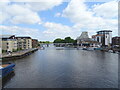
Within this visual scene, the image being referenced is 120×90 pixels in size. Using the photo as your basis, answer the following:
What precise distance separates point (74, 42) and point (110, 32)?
222ft

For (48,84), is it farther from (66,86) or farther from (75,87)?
(75,87)

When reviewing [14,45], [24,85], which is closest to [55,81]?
[24,85]

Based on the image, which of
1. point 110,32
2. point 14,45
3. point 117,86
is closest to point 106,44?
point 110,32

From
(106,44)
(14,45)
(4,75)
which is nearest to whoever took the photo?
(4,75)

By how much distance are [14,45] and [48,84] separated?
172ft

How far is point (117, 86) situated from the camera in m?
17.2

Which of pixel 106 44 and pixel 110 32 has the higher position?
pixel 110 32

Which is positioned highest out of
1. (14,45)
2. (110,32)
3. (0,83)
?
(110,32)

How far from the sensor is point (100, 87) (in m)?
16.8

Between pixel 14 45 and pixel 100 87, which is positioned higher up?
pixel 14 45

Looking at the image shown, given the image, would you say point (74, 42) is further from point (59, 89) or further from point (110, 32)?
point (59, 89)

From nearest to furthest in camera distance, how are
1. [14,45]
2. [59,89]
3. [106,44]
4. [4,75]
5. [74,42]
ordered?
[59,89] < [4,75] < [14,45] < [106,44] < [74,42]

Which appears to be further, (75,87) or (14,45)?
(14,45)

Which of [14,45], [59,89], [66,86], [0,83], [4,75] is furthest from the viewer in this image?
[14,45]
